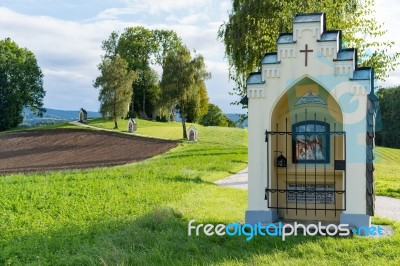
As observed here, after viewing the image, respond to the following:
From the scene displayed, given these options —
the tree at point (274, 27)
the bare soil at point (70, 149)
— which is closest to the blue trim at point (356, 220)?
the tree at point (274, 27)

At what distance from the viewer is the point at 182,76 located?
1379 inches

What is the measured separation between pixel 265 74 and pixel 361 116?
1.93m

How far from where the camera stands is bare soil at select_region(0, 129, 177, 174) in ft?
88.7

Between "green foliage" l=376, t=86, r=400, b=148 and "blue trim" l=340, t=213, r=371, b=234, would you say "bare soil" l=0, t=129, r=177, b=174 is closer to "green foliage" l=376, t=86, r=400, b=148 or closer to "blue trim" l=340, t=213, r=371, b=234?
"blue trim" l=340, t=213, r=371, b=234

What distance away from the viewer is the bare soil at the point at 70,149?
88.7 ft

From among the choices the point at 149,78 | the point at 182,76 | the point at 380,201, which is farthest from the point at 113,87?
the point at 380,201

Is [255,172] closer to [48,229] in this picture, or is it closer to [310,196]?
[310,196]

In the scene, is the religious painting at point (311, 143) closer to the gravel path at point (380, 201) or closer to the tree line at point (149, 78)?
the gravel path at point (380, 201)

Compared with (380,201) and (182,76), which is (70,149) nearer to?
(182,76)

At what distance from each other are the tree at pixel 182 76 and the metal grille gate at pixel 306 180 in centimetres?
2627

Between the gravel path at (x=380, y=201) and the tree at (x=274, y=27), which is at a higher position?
the tree at (x=274, y=27)

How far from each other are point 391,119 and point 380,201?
4420 cm

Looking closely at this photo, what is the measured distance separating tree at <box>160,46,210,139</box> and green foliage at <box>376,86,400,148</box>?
27.9 m

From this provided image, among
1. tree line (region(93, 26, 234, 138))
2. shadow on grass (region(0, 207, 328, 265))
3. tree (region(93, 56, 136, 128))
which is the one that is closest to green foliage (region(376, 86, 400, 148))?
tree line (region(93, 26, 234, 138))
